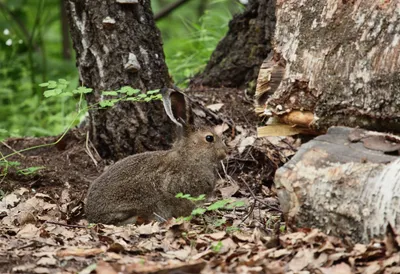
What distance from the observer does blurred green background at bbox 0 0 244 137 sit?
11625mm

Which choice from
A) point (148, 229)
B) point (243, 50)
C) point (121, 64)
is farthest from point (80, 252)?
point (243, 50)

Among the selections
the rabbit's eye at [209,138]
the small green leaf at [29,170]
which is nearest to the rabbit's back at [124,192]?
the rabbit's eye at [209,138]

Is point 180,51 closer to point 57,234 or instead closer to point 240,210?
point 240,210

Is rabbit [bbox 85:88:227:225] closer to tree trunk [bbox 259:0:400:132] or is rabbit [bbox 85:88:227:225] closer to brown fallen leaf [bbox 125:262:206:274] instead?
tree trunk [bbox 259:0:400:132]

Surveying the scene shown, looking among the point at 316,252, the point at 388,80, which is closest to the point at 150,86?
the point at 388,80

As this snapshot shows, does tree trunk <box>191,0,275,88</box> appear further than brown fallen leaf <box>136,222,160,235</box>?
Yes

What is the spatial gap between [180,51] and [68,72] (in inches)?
111

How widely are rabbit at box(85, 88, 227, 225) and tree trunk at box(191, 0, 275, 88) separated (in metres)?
2.08

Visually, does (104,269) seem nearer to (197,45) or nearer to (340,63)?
(340,63)

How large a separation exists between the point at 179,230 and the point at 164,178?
128 cm

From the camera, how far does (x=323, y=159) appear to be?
5.43 meters

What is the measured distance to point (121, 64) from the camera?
820 cm

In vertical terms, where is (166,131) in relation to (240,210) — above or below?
above

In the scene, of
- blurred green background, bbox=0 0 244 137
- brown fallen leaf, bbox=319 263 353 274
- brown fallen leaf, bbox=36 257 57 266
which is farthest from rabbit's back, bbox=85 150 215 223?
blurred green background, bbox=0 0 244 137
